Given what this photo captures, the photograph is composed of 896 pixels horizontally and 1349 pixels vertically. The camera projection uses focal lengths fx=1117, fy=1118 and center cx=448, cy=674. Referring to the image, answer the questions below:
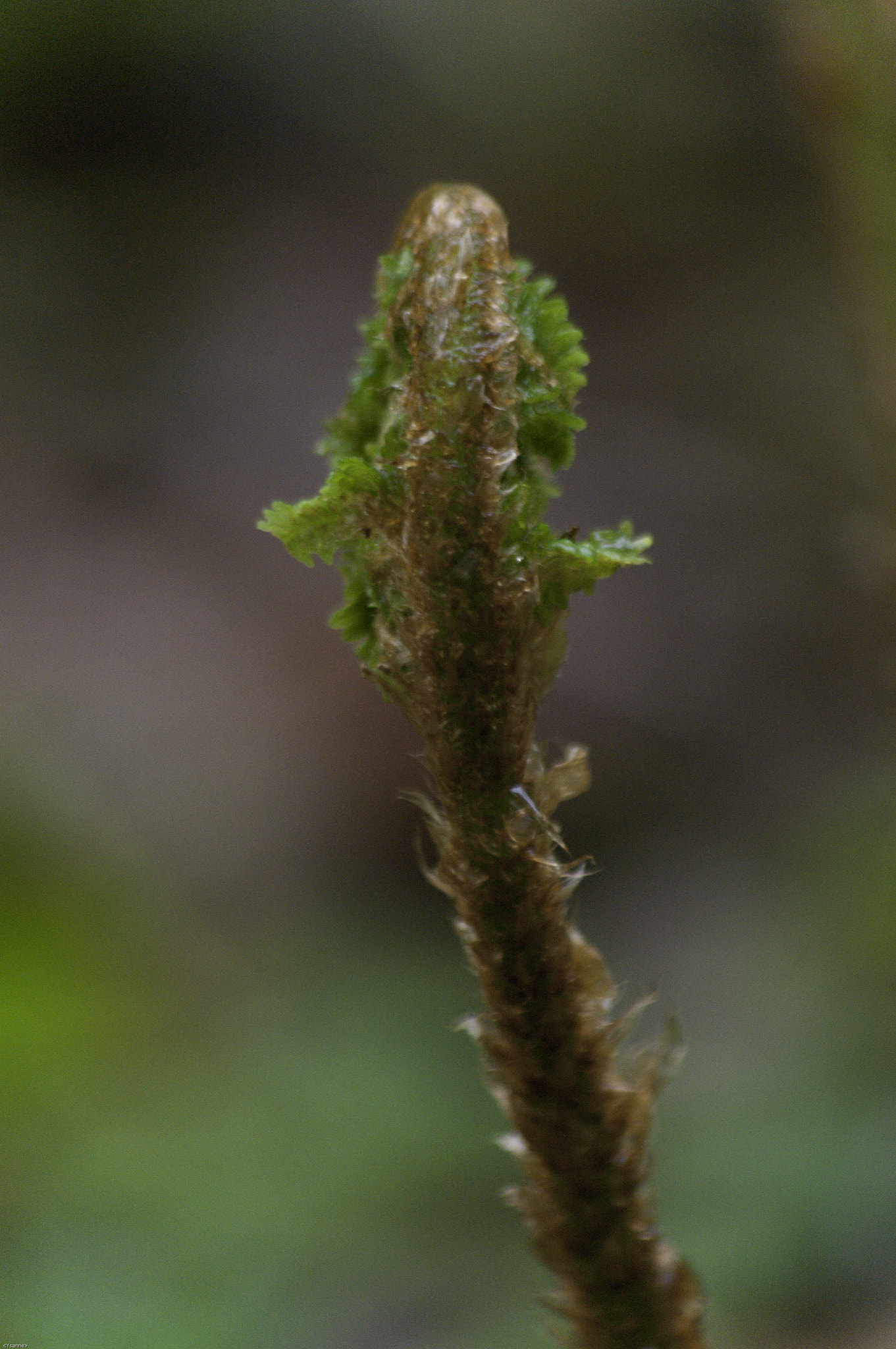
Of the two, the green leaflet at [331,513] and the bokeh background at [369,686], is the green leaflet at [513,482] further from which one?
the bokeh background at [369,686]

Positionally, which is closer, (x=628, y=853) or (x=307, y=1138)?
(x=307, y=1138)

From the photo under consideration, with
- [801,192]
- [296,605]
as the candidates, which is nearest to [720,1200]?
[296,605]

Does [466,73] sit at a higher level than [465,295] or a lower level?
higher

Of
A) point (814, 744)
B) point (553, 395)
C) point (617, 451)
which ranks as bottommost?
point (553, 395)

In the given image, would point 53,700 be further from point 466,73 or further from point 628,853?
point 466,73

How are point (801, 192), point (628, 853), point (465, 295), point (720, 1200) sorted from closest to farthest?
point (465, 295), point (720, 1200), point (628, 853), point (801, 192)

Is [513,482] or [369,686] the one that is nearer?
[513,482]

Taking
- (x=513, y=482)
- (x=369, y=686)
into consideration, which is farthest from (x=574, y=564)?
(x=369, y=686)

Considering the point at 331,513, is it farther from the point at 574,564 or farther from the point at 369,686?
the point at 369,686
